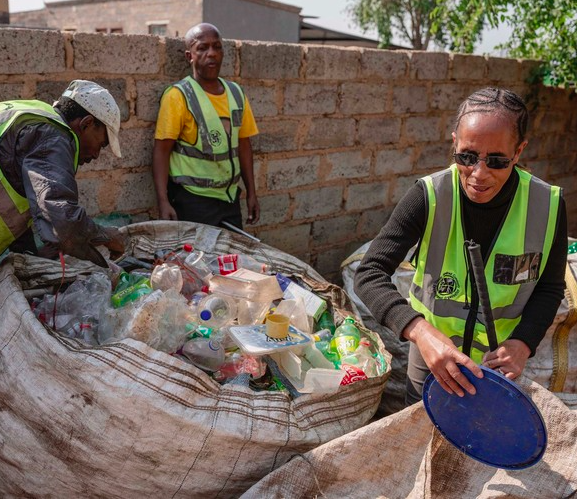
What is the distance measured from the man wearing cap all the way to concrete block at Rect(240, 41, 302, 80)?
169 centimetres

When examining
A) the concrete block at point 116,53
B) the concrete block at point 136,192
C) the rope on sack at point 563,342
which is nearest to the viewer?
the rope on sack at point 563,342

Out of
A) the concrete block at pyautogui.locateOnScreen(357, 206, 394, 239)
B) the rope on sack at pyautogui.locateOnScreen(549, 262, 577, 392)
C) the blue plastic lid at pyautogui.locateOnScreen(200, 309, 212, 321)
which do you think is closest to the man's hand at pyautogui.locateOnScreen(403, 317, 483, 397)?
the blue plastic lid at pyautogui.locateOnScreen(200, 309, 212, 321)

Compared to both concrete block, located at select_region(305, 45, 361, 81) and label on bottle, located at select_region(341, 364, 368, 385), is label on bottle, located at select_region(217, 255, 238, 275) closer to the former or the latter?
label on bottle, located at select_region(341, 364, 368, 385)

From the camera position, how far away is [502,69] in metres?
6.11

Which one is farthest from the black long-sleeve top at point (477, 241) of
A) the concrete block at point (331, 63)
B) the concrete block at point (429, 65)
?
the concrete block at point (429, 65)

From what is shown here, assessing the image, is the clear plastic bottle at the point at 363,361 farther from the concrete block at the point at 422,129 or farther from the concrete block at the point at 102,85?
the concrete block at the point at 422,129

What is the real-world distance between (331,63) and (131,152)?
1689 mm

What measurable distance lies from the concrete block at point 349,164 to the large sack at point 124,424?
2.83 meters

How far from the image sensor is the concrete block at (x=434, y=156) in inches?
223

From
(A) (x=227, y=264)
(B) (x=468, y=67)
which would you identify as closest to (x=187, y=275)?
(A) (x=227, y=264)

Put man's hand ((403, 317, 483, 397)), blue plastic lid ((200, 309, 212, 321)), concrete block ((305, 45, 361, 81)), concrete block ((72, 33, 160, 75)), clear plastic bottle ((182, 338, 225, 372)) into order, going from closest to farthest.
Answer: man's hand ((403, 317, 483, 397))
clear plastic bottle ((182, 338, 225, 372))
blue plastic lid ((200, 309, 212, 321))
concrete block ((72, 33, 160, 75))
concrete block ((305, 45, 361, 81))

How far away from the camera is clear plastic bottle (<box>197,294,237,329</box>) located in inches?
109

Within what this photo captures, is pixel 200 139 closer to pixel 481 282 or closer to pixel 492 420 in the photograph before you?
pixel 481 282

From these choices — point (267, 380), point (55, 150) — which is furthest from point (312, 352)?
point (55, 150)
